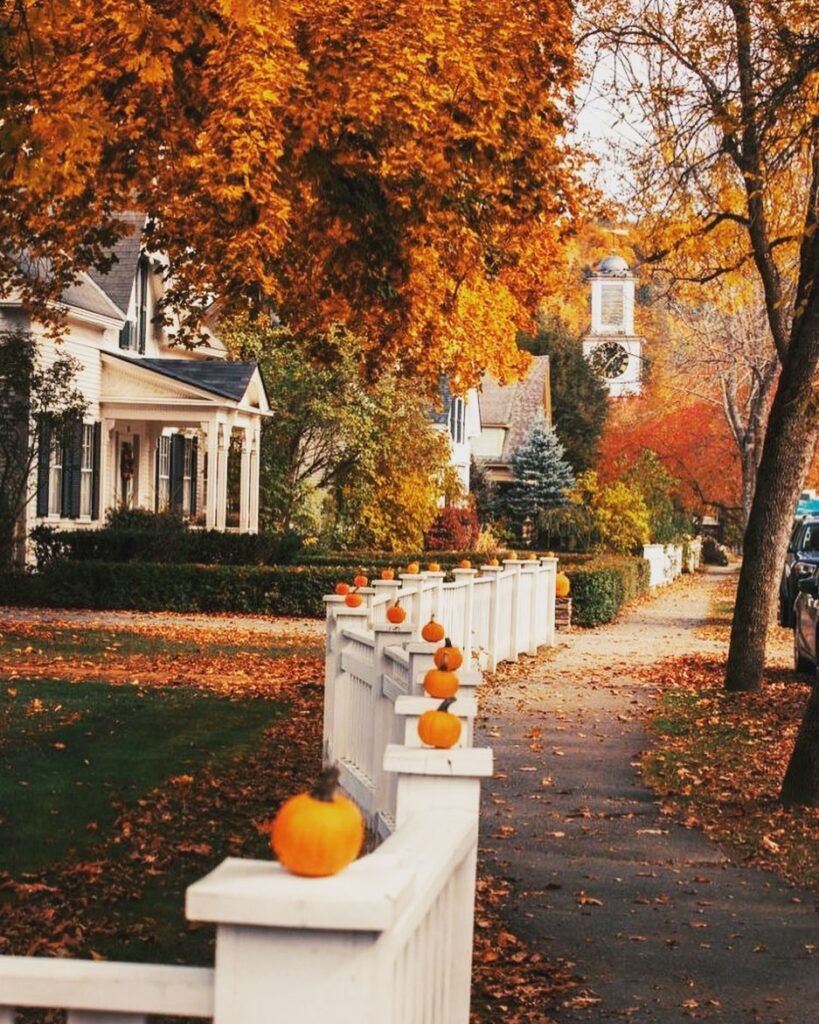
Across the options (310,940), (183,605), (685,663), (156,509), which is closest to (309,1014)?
(310,940)

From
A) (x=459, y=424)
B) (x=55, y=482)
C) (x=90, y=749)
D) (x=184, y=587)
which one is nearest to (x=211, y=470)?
(x=55, y=482)

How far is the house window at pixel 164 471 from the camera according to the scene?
41.0 meters

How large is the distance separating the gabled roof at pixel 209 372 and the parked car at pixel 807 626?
1739 centimetres

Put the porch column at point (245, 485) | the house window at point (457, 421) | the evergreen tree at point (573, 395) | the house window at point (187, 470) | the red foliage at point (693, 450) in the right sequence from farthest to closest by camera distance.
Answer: the evergreen tree at point (573, 395) → the house window at point (457, 421) → the red foliage at point (693, 450) → the house window at point (187, 470) → the porch column at point (245, 485)

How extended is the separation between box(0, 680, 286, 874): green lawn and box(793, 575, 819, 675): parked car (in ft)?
22.6

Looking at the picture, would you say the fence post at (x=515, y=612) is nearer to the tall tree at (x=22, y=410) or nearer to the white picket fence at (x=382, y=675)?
the white picket fence at (x=382, y=675)

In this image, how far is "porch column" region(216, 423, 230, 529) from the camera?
126ft

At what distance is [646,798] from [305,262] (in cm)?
1091

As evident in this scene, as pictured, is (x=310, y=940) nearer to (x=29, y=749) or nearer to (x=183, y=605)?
(x=29, y=749)

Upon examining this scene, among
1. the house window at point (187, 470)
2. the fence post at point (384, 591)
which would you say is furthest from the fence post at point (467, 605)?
the house window at point (187, 470)

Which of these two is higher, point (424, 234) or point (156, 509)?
point (424, 234)

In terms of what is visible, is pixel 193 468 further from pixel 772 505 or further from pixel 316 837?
pixel 316 837

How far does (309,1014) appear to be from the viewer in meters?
2.83

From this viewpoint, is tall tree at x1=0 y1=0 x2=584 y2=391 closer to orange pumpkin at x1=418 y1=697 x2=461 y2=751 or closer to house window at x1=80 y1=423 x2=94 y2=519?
orange pumpkin at x1=418 y1=697 x2=461 y2=751
